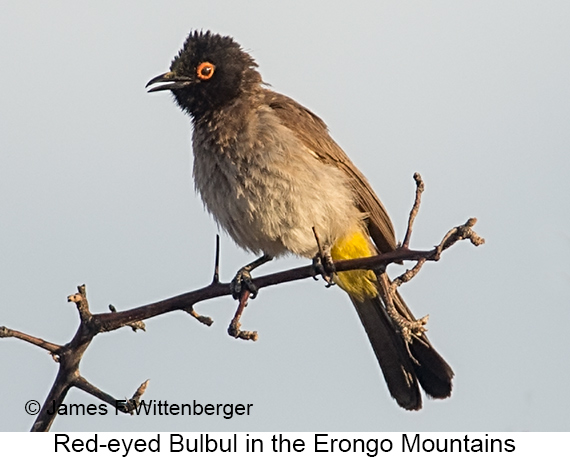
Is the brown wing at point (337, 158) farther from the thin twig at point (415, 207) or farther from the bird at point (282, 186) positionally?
the thin twig at point (415, 207)

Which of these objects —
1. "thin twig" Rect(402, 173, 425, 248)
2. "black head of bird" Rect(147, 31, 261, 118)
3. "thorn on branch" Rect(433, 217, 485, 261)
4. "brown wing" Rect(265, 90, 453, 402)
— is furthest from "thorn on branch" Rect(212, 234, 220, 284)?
"black head of bird" Rect(147, 31, 261, 118)

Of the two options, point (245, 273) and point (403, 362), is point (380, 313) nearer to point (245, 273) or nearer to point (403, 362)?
point (403, 362)

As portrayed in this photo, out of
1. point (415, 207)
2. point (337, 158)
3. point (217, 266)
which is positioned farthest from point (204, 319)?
point (337, 158)

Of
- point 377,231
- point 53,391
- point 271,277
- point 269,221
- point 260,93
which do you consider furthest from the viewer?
point 260,93

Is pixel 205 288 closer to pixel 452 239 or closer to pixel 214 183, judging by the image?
pixel 452 239

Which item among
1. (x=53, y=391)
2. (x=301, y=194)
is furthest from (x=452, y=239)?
(x=301, y=194)

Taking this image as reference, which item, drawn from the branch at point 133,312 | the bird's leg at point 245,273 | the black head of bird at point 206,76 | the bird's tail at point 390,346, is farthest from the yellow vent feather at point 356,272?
the branch at point 133,312

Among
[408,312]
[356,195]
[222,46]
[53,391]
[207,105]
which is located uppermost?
[222,46]

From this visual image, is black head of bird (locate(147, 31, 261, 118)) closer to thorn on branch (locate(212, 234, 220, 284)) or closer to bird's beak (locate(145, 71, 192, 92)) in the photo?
bird's beak (locate(145, 71, 192, 92))
